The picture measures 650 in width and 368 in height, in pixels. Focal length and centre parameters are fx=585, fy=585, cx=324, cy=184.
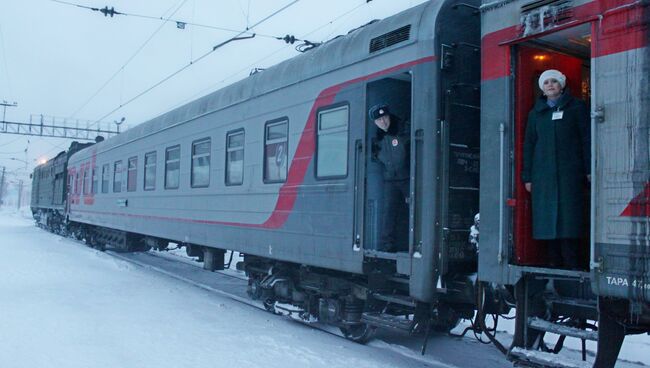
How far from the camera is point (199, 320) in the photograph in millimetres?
7949

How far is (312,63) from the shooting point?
7.61 meters

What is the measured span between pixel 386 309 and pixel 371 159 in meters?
1.75

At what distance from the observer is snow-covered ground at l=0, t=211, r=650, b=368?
597 centimetres

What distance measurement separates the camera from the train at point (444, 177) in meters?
3.99

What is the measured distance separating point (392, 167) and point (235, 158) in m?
3.69

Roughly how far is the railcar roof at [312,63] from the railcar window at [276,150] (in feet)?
1.94

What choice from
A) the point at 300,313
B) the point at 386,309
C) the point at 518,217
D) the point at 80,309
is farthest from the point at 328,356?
the point at 80,309

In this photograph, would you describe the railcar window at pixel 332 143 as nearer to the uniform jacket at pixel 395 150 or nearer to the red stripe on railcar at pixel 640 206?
the uniform jacket at pixel 395 150

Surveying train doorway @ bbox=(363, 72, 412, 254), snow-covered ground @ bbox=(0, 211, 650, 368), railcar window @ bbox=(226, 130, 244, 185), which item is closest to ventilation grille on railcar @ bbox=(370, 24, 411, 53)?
train doorway @ bbox=(363, 72, 412, 254)

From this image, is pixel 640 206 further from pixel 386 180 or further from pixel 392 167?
pixel 386 180

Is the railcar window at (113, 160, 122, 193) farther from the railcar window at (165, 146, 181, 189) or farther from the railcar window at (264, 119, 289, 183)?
the railcar window at (264, 119, 289, 183)

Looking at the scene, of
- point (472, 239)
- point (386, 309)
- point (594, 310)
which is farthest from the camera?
point (386, 309)

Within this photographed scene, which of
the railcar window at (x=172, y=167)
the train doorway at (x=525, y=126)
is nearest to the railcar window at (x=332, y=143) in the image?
the train doorway at (x=525, y=126)

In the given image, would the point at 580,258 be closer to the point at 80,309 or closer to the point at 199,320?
the point at 199,320
